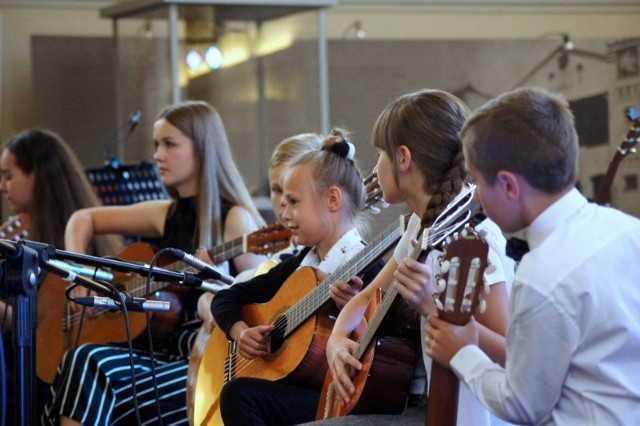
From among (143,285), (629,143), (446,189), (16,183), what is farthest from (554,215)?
(16,183)

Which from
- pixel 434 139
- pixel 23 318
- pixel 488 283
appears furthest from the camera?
pixel 434 139

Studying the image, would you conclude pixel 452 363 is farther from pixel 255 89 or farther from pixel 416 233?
pixel 255 89

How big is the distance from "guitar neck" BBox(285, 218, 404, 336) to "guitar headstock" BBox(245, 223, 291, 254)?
1.76ft

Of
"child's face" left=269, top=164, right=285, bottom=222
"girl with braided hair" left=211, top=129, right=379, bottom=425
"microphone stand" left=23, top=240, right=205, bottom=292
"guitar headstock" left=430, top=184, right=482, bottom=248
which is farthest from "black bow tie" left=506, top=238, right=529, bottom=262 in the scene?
"child's face" left=269, top=164, right=285, bottom=222

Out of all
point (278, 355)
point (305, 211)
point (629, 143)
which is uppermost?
point (629, 143)

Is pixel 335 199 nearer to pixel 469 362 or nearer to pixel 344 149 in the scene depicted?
pixel 344 149

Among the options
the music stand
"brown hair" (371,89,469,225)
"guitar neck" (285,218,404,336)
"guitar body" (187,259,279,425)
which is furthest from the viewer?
the music stand

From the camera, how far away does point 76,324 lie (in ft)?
12.2

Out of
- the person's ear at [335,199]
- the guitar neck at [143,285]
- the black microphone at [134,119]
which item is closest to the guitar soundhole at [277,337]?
the person's ear at [335,199]

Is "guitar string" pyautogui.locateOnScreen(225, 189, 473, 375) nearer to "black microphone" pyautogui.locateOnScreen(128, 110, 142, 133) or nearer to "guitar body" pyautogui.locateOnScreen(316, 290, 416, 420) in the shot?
"guitar body" pyautogui.locateOnScreen(316, 290, 416, 420)

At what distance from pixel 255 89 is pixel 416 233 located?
3436mm

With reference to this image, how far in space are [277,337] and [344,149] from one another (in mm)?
534

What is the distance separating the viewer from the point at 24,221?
432 centimetres

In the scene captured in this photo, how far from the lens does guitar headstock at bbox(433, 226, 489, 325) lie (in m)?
1.79
